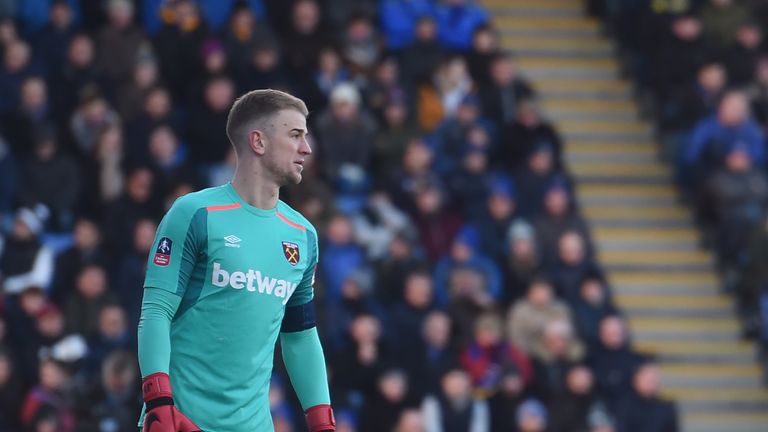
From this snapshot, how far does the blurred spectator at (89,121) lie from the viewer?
46.5 feet

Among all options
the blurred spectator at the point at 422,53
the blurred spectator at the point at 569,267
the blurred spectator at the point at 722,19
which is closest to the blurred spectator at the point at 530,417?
the blurred spectator at the point at 569,267

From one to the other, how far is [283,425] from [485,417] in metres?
2.10

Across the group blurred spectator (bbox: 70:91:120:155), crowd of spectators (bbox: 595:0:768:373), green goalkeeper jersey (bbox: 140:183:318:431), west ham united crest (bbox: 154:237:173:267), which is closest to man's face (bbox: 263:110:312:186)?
green goalkeeper jersey (bbox: 140:183:318:431)

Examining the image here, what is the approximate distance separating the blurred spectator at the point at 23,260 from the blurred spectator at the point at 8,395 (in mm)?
929

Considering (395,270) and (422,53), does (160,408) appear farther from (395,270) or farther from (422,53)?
(422,53)

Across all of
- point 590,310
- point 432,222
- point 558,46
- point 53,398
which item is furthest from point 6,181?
point 558,46

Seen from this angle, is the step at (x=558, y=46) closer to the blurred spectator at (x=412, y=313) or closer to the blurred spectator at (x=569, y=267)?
the blurred spectator at (x=569, y=267)

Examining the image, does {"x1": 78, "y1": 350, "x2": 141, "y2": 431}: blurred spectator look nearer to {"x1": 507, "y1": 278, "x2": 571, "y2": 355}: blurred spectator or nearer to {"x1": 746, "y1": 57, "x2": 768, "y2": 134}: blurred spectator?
{"x1": 507, "y1": 278, "x2": 571, "y2": 355}: blurred spectator

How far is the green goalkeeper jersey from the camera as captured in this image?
564 centimetres

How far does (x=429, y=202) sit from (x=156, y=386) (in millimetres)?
9531

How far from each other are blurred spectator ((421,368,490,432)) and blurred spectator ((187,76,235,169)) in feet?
10.6

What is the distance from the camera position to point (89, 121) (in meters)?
14.2

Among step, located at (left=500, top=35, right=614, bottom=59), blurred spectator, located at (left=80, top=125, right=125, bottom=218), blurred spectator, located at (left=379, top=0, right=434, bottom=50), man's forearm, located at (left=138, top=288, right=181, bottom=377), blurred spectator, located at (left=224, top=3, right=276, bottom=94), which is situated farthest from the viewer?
step, located at (left=500, top=35, right=614, bottom=59)

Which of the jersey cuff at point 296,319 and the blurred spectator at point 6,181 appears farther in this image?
the blurred spectator at point 6,181
